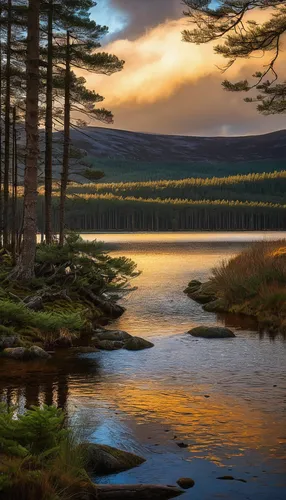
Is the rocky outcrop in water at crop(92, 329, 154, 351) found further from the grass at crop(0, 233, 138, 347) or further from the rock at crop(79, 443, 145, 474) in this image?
the rock at crop(79, 443, 145, 474)

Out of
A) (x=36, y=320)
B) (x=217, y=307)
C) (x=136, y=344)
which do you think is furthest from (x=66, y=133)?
(x=136, y=344)

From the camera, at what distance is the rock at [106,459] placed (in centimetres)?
753

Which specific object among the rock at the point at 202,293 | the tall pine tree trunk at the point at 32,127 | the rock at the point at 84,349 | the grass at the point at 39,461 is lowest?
the rock at the point at 84,349

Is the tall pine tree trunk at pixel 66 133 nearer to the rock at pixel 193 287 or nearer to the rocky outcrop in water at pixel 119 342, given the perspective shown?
the rock at pixel 193 287

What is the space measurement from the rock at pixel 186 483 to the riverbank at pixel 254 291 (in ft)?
42.0

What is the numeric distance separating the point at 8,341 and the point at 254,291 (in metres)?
11.4

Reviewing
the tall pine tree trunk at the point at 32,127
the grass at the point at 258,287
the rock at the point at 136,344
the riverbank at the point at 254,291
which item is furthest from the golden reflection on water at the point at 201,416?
the grass at the point at 258,287

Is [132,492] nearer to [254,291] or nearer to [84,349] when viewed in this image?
[84,349]

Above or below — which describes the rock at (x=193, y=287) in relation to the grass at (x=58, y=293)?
below

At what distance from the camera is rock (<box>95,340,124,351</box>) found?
1650cm

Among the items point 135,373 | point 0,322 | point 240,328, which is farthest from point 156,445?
point 240,328

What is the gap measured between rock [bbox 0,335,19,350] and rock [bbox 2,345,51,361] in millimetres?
551

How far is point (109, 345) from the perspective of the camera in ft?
54.5

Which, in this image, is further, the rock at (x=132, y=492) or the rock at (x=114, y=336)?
the rock at (x=114, y=336)
